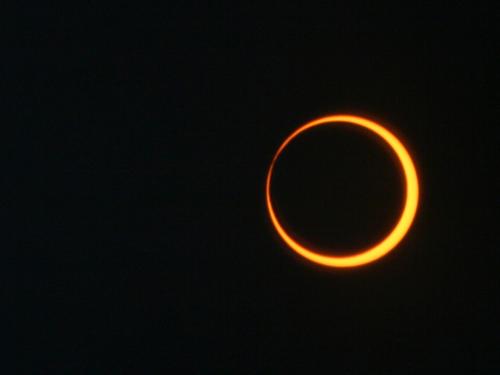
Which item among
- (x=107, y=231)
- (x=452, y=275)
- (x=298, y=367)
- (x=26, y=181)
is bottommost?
(x=298, y=367)

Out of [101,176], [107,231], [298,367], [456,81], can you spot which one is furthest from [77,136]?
[456,81]

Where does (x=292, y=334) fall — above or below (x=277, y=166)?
below

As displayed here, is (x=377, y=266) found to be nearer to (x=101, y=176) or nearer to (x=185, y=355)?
(x=185, y=355)

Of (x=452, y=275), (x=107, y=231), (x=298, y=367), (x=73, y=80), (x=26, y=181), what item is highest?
(x=73, y=80)

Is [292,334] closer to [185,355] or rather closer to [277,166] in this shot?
[185,355]

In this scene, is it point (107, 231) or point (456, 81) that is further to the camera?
point (107, 231)

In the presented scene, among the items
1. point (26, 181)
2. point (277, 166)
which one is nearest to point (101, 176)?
point (26, 181)
